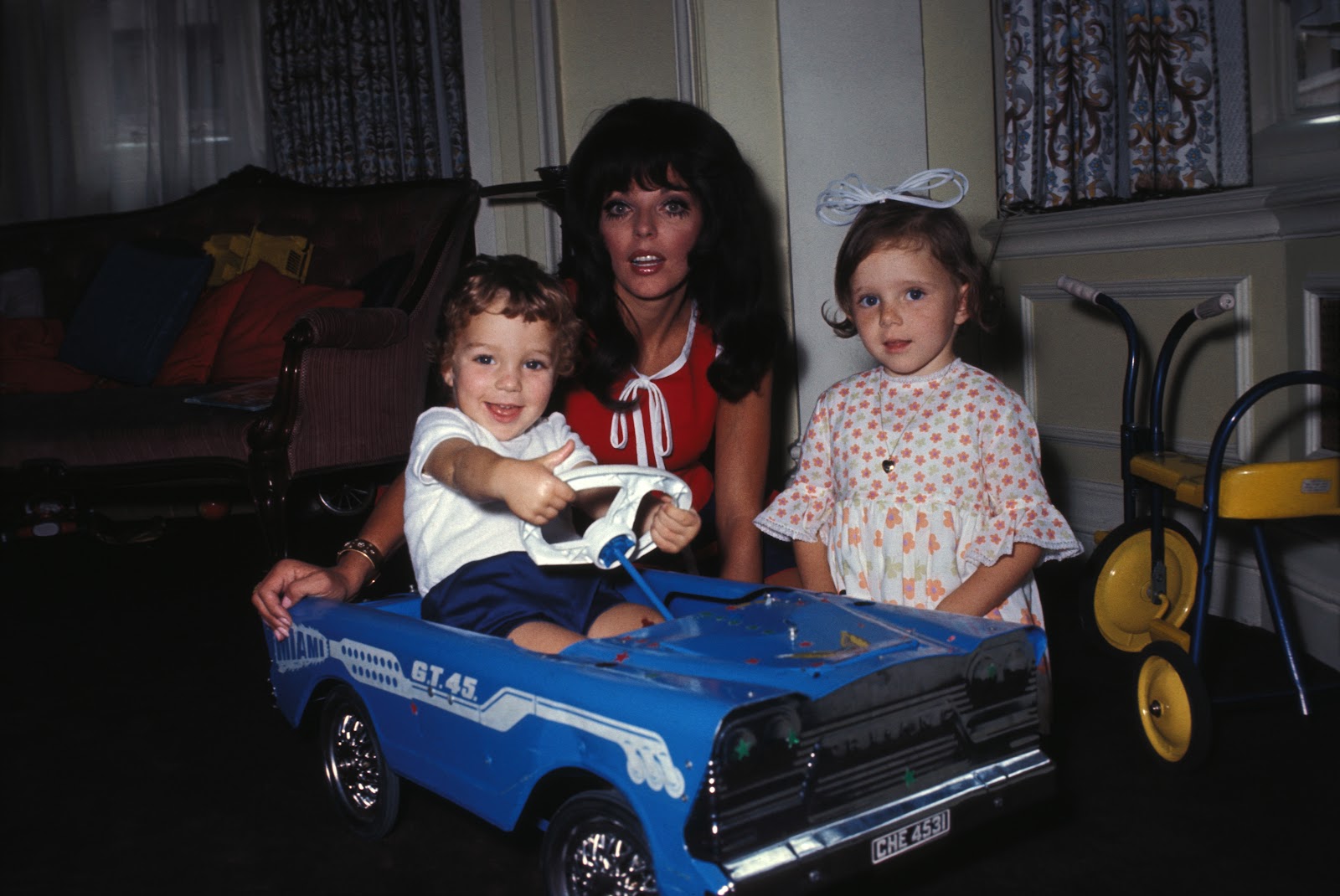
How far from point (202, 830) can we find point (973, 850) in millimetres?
1158

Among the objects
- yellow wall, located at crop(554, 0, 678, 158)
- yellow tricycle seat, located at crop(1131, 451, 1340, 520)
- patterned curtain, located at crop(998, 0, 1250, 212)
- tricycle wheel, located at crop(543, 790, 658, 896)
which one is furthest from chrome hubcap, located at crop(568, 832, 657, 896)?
yellow wall, located at crop(554, 0, 678, 158)

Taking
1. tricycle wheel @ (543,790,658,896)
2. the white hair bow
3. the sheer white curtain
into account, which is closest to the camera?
tricycle wheel @ (543,790,658,896)

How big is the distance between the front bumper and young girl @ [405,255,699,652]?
1.70ft

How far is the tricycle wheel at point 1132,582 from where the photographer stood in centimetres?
238

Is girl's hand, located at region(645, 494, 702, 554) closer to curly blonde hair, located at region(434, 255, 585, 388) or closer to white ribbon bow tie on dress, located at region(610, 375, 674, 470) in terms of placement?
curly blonde hair, located at region(434, 255, 585, 388)

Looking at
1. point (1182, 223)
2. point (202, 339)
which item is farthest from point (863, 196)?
point (202, 339)

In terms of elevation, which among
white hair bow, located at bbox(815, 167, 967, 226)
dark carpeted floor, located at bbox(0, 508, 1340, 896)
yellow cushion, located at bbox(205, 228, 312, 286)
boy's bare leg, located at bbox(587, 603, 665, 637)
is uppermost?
yellow cushion, located at bbox(205, 228, 312, 286)

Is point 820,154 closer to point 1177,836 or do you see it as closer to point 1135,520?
point 1135,520

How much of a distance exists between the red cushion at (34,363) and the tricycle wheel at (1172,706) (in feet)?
11.5

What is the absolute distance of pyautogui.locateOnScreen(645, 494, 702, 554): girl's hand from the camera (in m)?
1.49

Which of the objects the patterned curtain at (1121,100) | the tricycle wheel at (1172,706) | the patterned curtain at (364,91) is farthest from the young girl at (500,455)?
the patterned curtain at (364,91)

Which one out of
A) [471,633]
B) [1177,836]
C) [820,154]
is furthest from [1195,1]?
[471,633]

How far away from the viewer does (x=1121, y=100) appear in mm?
3045

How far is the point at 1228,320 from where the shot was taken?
9.01ft
